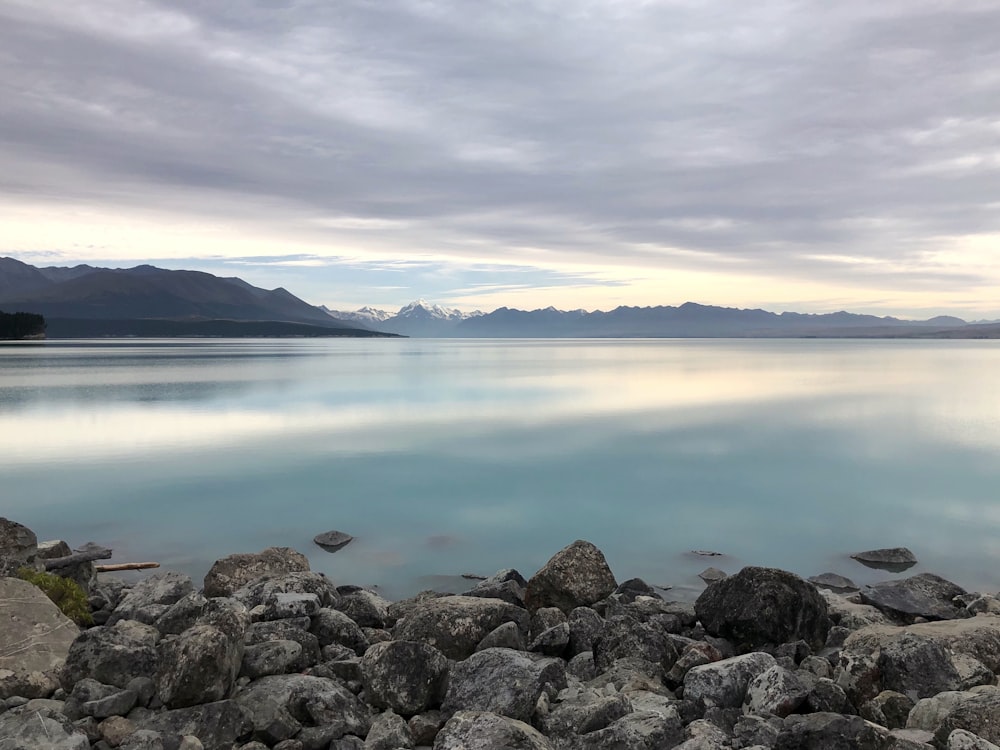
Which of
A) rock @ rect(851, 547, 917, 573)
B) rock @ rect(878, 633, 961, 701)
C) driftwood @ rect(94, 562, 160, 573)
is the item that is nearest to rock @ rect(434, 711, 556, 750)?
rock @ rect(878, 633, 961, 701)

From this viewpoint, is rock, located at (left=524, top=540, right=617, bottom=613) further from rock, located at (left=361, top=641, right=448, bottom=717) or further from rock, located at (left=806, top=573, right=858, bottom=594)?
rock, located at (left=806, top=573, right=858, bottom=594)

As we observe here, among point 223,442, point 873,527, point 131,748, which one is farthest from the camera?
point 223,442

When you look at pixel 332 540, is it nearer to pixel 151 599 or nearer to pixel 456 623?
pixel 151 599

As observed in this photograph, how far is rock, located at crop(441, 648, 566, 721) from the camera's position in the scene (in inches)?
288

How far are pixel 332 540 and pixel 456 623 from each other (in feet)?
28.0

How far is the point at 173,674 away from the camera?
23.5ft

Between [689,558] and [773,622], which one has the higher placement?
[773,622]

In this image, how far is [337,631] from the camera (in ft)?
30.9

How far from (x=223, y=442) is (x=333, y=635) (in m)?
26.0

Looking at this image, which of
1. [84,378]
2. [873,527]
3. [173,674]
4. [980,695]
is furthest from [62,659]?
[84,378]

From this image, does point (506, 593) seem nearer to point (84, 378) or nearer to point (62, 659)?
point (62, 659)

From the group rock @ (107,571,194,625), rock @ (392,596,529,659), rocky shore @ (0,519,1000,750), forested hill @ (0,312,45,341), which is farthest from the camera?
forested hill @ (0,312,45,341)

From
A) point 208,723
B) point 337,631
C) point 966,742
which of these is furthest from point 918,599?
point 208,723

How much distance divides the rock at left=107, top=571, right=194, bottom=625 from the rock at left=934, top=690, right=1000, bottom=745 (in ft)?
30.6
